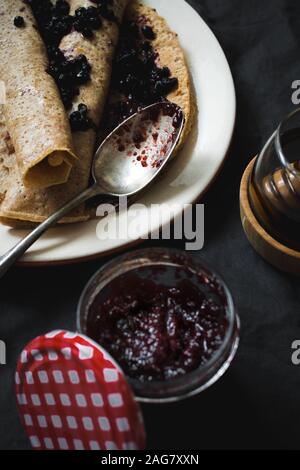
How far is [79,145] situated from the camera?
8.58ft

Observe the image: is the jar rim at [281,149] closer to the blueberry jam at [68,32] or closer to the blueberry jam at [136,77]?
the blueberry jam at [136,77]

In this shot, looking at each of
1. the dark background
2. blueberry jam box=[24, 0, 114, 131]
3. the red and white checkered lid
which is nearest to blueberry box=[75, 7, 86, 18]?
blueberry jam box=[24, 0, 114, 131]

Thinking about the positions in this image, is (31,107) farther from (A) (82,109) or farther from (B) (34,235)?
(B) (34,235)

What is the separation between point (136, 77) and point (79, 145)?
0.43m

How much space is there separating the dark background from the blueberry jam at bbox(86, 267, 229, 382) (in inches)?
10.6

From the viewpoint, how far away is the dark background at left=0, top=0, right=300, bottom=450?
2256 mm

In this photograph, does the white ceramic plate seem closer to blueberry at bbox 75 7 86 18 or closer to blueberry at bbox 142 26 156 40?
blueberry at bbox 142 26 156 40

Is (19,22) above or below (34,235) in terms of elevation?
above

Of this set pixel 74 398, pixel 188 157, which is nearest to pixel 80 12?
pixel 188 157

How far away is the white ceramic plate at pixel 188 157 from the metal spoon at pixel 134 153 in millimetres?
76

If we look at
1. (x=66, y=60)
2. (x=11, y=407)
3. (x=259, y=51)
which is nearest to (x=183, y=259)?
(x=11, y=407)

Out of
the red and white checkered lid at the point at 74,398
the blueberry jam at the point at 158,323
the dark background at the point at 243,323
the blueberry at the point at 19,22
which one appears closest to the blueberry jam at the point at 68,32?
the blueberry at the point at 19,22
